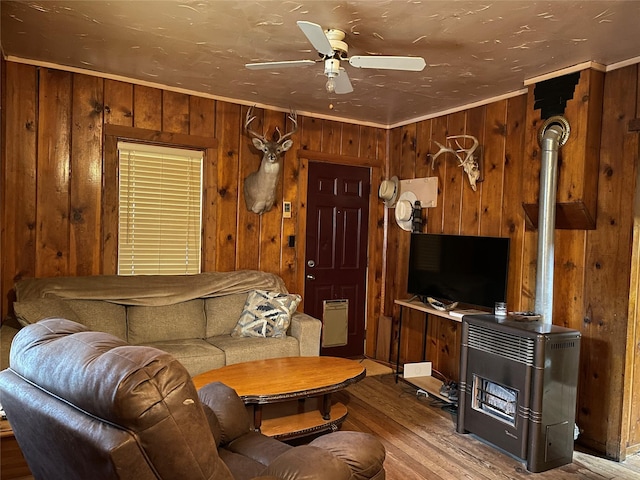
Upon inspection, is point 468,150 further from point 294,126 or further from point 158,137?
point 158,137

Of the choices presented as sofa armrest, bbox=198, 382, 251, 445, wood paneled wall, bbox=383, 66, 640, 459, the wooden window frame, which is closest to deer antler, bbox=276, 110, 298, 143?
the wooden window frame

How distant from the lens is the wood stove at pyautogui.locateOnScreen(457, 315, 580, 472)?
9.09 feet

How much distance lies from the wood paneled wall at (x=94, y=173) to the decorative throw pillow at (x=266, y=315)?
571 mm

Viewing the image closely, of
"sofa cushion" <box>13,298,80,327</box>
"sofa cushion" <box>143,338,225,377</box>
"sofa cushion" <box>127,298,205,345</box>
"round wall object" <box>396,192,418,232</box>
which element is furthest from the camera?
"round wall object" <box>396,192,418,232</box>

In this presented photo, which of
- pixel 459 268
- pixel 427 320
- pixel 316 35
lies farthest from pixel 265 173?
pixel 427 320

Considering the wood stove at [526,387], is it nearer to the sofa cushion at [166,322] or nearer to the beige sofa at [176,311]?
the beige sofa at [176,311]

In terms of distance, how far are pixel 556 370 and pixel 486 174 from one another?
1843 millimetres

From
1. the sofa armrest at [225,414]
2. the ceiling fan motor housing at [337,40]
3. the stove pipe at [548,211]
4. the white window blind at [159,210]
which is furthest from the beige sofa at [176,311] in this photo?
the ceiling fan motor housing at [337,40]

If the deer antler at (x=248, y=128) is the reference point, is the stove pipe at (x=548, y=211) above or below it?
below

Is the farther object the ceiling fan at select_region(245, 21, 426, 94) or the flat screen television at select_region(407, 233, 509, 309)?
the flat screen television at select_region(407, 233, 509, 309)

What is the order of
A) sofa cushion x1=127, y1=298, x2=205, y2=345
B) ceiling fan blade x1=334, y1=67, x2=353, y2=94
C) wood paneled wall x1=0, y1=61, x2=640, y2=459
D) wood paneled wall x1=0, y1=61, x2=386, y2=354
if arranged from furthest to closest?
sofa cushion x1=127, y1=298, x2=205, y2=345 → wood paneled wall x1=0, y1=61, x2=386, y2=354 → wood paneled wall x1=0, y1=61, x2=640, y2=459 → ceiling fan blade x1=334, y1=67, x2=353, y2=94

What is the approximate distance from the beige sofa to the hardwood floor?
28.0 inches

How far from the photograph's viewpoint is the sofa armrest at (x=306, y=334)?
12.3ft

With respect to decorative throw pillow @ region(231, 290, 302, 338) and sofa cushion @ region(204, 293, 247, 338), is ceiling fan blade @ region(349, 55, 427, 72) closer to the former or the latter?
decorative throw pillow @ region(231, 290, 302, 338)
